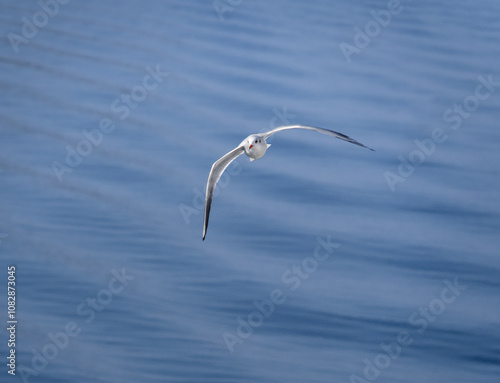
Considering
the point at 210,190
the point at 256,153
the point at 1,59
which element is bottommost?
the point at 1,59

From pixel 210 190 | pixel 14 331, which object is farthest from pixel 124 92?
pixel 210 190

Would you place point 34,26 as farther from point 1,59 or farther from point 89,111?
point 89,111

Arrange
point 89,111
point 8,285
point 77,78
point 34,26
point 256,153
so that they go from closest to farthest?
point 256,153 → point 8,285 → point 89,111 → point 77,78 → point 34,26

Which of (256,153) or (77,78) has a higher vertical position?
(256,153)

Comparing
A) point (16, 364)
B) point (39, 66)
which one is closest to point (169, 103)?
point (39, 66)

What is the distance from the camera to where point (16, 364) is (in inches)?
492

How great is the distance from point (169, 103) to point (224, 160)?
10710 millimetres

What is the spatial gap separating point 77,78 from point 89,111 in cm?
201

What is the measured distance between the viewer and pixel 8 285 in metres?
13.9

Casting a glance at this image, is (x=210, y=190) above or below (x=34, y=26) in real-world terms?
above

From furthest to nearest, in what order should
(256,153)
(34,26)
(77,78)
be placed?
(34,26)
(77,78)
(256,153)

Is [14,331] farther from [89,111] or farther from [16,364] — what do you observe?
[89,111]

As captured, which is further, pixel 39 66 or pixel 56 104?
pixel 39 66

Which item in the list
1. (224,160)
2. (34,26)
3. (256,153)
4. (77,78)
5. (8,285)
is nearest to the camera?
(256,153)
